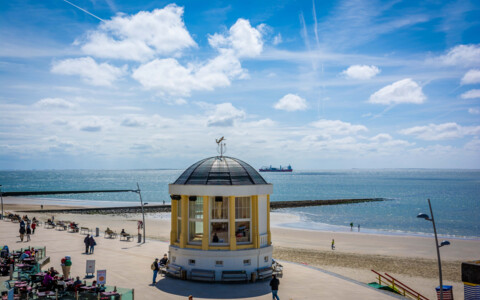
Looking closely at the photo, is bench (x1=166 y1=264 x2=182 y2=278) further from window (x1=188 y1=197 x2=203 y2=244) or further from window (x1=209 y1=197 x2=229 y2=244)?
window (x1=209 y1=197 x2=229 y2=244)

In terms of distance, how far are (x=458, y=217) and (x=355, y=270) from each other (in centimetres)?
5508

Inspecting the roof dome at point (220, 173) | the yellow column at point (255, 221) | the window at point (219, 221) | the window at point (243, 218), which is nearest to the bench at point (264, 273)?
the yellow column at point (255, 221)

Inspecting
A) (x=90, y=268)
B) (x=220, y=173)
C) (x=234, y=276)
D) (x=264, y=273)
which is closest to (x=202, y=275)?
(x=234, y=276)

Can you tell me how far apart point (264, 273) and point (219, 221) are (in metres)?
3.36

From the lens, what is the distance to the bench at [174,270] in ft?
61.5

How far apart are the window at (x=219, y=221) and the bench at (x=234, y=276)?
4.88ft

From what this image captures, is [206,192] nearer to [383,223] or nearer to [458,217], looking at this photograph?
[383,223]

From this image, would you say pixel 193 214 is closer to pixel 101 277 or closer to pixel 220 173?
pixel 220 173

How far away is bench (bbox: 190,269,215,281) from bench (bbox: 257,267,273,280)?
2.21 m

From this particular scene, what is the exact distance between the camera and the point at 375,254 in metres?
37.2

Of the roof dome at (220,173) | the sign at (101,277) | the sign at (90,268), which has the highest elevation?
the roof dome at (220,173)

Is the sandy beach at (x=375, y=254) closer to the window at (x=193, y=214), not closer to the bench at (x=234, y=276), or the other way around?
the bench at (x=234, y=276)

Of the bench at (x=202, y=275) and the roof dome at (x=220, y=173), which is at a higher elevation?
the roof dome at (x=220, y=173)

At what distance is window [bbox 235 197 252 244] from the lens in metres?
19.3
